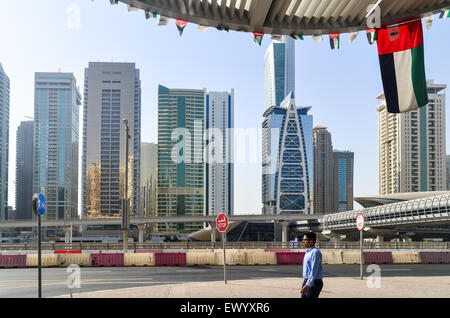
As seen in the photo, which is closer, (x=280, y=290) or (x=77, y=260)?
(x=280, y=290)

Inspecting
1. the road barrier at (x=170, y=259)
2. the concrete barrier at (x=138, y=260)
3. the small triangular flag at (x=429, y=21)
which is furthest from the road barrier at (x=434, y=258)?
the small triangular flag at (x=429, y=21)

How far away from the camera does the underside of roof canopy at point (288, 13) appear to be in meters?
7.98

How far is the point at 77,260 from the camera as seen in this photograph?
83.1ft

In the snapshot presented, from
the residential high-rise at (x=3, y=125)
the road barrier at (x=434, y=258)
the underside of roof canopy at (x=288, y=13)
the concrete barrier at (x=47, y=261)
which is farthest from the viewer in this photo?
the residential high-rise at (x=3, y=125)

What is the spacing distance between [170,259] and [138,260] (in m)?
1.99

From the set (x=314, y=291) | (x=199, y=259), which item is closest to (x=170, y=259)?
(x=199, y=259)

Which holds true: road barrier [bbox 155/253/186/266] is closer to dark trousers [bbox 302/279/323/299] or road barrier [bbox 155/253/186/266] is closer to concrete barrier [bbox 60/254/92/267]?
concrete barrier [bbox 60/254/92/267]

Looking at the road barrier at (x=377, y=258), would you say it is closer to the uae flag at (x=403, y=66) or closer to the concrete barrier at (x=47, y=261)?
the concrete barrier at (x=47, y=261)

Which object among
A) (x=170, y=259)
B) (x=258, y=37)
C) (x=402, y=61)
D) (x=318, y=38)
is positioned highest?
(x=318, y=38)

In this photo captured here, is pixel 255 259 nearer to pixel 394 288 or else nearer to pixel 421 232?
pixel 394 288

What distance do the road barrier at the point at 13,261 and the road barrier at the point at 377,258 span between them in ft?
70.5

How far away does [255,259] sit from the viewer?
26016 mm

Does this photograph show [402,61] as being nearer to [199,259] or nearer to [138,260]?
[199,259]

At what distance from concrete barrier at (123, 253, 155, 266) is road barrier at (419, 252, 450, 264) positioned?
18010mm
